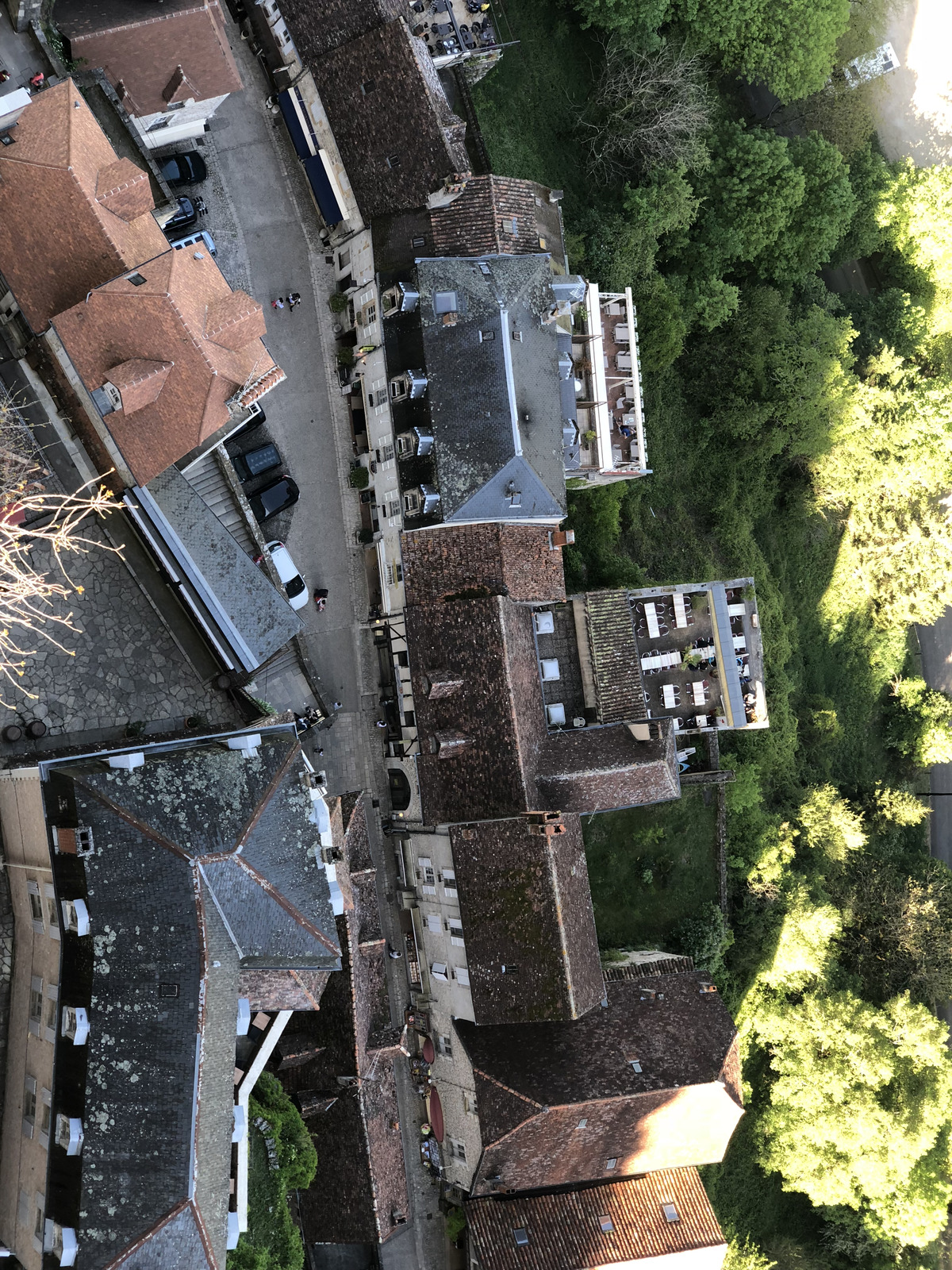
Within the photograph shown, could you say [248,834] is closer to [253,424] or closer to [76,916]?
[76,916]

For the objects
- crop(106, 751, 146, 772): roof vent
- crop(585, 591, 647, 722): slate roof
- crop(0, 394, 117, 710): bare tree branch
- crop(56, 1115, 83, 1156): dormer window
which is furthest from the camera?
crop(585, 591, 647, 722): slate roof

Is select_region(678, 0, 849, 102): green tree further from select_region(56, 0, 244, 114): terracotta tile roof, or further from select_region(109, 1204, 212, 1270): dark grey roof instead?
select_region(109, 1204, 212, 1270): dark grey roof

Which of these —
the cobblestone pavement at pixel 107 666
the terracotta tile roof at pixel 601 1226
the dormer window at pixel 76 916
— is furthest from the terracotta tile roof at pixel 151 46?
the terracotta tile roof at pixel 601 1226

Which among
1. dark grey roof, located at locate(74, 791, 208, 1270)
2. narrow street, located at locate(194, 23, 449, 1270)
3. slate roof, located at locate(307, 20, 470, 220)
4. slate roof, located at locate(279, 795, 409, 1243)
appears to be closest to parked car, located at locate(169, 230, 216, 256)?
narrow street, located at locate(194, 23, 449, 1270)

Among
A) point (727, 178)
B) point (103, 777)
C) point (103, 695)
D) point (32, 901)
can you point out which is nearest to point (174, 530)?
point (103, 695)

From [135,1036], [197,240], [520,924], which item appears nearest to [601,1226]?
[520,924]

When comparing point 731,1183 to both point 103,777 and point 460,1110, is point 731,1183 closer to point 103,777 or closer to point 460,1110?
point 460,1110
